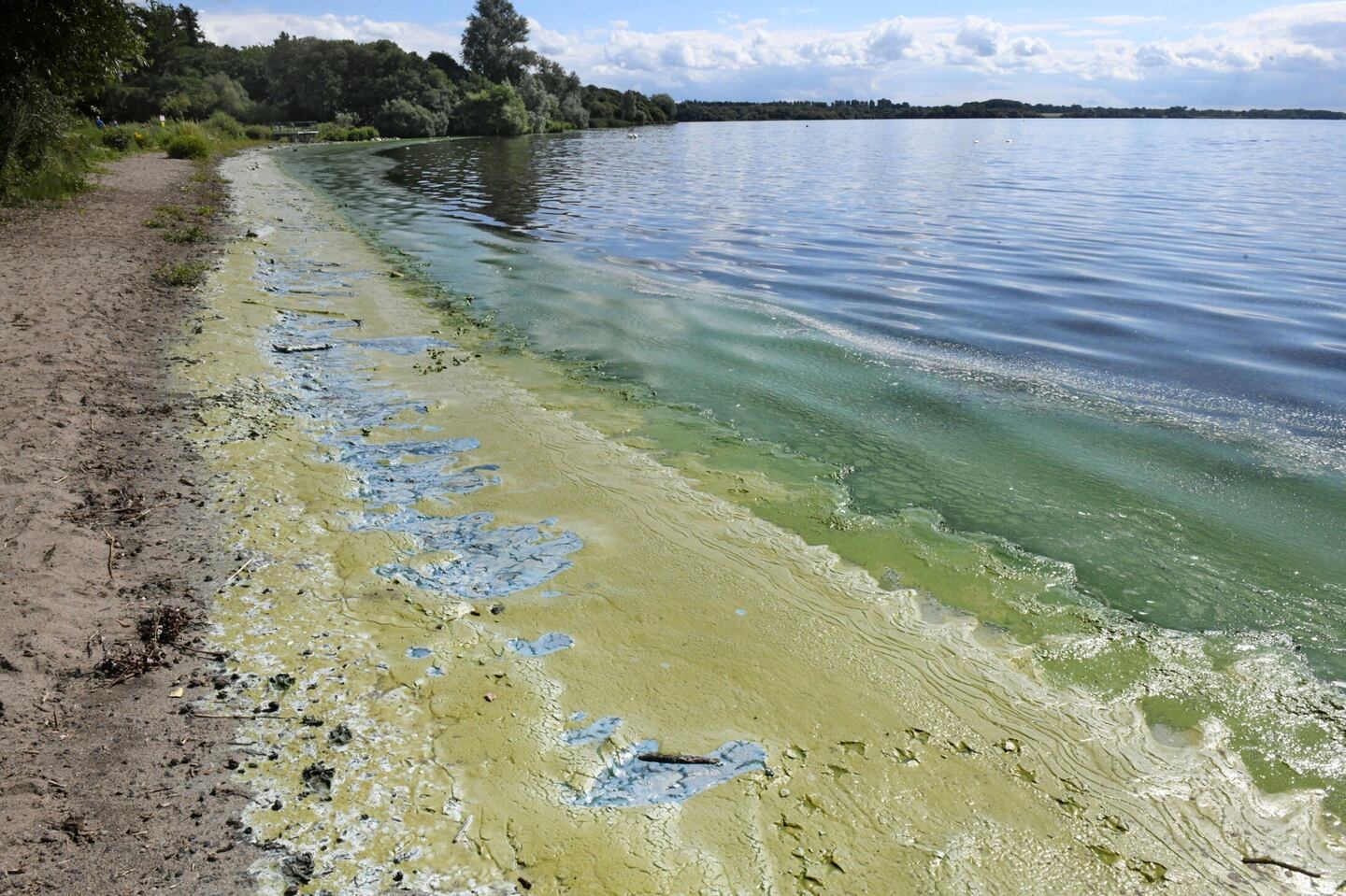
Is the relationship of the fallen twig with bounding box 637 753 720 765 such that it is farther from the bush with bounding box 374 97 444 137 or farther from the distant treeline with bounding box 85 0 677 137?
the bush with bounding box 374 97 444 137

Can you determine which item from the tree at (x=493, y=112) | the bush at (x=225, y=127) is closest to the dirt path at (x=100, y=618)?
the bush at (x=225, y=127)

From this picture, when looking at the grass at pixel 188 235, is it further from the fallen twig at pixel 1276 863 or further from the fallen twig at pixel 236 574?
the fallen twig at pixel 1276 863

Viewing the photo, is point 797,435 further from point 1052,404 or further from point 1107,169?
point 1107,169

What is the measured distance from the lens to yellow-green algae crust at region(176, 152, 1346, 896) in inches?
145

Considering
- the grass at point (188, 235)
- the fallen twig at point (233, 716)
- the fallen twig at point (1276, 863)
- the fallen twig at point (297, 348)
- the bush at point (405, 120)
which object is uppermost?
the bush at point (405, 120)

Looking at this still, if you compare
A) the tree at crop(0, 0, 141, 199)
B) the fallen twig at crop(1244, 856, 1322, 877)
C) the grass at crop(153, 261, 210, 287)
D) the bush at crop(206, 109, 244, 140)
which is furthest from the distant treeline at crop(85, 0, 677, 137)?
the fallen twig at crop(1244, 856, 1322, 877)

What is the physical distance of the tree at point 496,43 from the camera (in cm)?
10675

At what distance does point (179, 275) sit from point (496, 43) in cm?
10859

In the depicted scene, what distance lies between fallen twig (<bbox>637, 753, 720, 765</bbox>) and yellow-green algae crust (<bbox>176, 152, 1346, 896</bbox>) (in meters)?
0.09

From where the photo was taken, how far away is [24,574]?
5.04 meters

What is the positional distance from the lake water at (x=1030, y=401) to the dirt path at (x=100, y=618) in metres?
4.44

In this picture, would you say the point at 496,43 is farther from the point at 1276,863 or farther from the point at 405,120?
the point at 1276,863

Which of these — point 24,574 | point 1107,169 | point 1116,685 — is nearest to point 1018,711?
point 1116,685

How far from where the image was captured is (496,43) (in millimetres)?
107750
